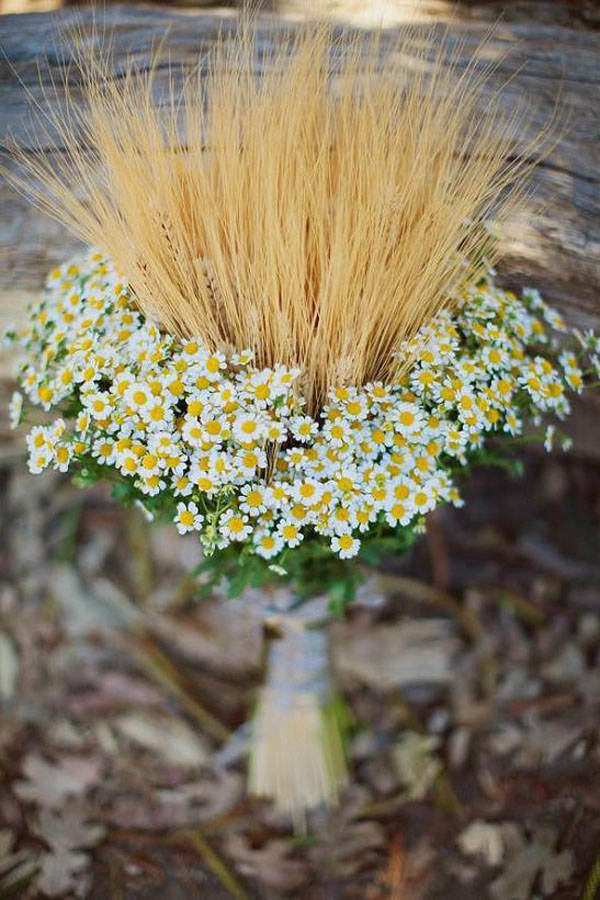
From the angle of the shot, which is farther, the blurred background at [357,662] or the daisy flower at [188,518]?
the blurred background at [357,662]

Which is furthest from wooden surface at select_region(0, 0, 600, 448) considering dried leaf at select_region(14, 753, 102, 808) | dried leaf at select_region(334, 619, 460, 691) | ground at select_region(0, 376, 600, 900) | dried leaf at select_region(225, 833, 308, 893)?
dried leaf at select_region(225, 833, 308, 893)

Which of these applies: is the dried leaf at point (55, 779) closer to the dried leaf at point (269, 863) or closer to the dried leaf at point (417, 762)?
the dried leaf at point (269, 863)

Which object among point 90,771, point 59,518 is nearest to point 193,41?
point 59,518

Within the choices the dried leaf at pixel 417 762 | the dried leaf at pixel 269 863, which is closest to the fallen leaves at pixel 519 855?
the dried leaf at pixel 417 762

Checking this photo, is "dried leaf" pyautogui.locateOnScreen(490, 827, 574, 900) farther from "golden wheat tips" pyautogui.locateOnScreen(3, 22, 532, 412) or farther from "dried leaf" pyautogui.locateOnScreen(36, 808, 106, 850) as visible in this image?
"golden wheat tips" pyautogui.locateOnScreen(3, 22, 532, 412)

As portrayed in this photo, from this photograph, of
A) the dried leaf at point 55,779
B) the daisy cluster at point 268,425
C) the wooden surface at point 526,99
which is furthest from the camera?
the dried leaf at point 55,779

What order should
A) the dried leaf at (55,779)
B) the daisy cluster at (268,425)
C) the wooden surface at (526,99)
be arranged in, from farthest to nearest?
the dried leaf at (55,779), the wooden surface at (526,99), the daisy cluster at (268,425)

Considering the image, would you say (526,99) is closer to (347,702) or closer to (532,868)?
(347,702)

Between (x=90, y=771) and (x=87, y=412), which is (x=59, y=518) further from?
(x=87, y=412)
